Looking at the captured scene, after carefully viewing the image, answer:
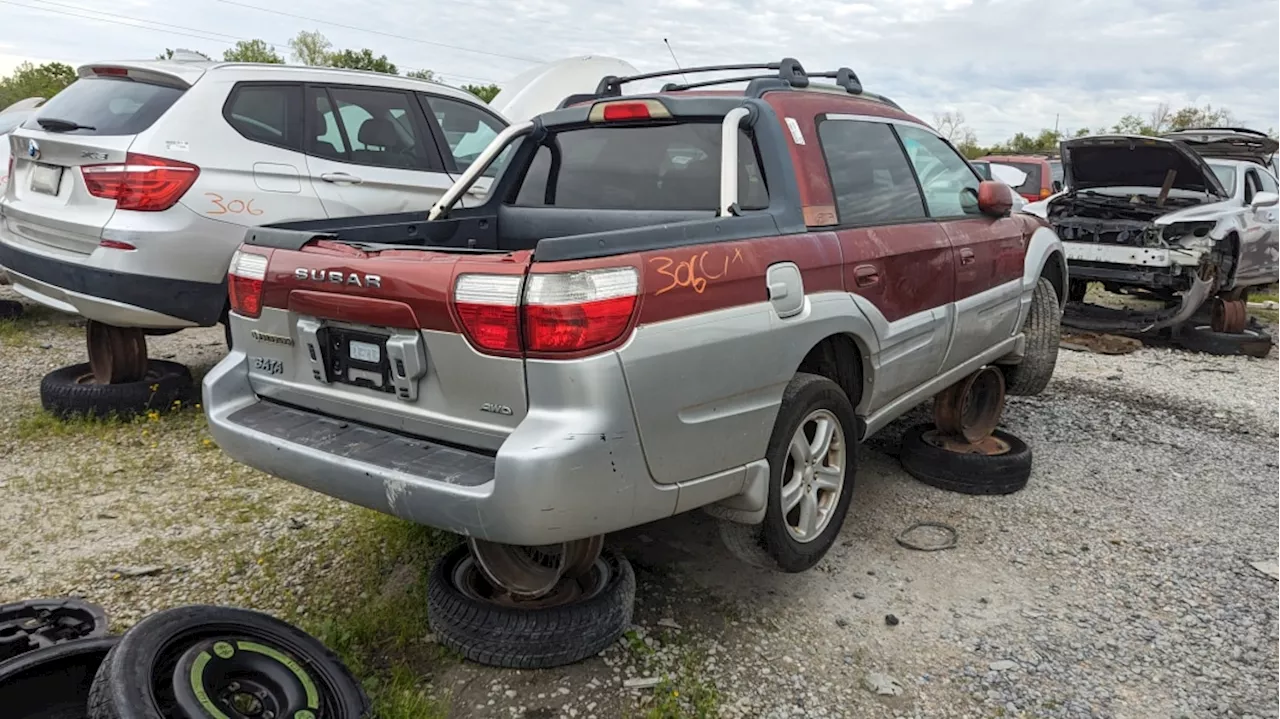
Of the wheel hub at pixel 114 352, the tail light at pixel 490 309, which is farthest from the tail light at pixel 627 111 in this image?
the wheel hub at pixel 114 352

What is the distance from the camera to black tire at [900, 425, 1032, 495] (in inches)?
169

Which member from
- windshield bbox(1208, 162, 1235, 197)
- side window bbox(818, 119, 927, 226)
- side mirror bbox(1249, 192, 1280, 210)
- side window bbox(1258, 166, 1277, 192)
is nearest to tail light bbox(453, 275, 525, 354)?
side window bbox(818, 119, 927, 226)

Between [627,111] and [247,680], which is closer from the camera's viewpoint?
[247,680]

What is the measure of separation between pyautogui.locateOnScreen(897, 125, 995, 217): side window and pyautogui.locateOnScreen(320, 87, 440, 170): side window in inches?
126

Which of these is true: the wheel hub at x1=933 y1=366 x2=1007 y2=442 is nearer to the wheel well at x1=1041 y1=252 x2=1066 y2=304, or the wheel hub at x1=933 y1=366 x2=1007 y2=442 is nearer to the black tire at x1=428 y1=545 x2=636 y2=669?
the wheel well at x1=1041 y1=252 x2=1066 y2=304

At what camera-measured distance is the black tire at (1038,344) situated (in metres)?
5.02

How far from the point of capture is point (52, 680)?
2129mm

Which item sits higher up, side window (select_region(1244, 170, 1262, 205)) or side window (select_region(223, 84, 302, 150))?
side window (select_region(223, 84, 302, 150))

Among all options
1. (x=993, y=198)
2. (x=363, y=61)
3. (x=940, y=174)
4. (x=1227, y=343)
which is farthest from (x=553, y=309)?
(x=363, y=61)

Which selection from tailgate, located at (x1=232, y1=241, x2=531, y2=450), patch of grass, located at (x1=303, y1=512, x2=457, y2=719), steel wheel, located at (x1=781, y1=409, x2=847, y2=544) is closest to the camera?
tailgate, located at (x1=232, y1=241, x2=531, y2=450)

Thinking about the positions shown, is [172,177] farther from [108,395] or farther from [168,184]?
[108,395]

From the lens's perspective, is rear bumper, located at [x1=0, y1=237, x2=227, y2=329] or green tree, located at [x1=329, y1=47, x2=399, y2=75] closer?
rear bumper, located at [x1=0, y1=237, x2=227, y2=329]

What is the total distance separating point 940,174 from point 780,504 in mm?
2158

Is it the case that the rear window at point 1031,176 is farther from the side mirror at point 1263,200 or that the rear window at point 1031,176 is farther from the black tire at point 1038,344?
the black tire at point 1038,344
